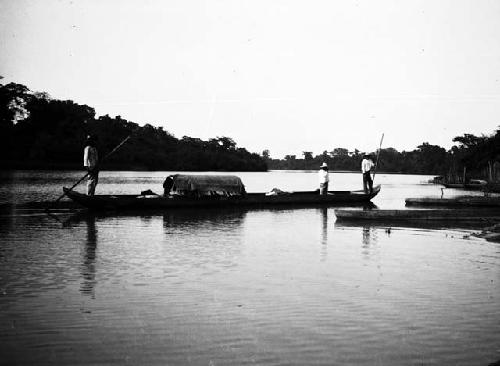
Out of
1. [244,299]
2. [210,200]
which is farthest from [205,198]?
[244,299]

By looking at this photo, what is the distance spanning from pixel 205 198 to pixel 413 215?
7.55 m

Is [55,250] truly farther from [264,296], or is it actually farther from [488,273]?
[488,273]

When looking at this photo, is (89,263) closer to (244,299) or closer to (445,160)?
(244,299)

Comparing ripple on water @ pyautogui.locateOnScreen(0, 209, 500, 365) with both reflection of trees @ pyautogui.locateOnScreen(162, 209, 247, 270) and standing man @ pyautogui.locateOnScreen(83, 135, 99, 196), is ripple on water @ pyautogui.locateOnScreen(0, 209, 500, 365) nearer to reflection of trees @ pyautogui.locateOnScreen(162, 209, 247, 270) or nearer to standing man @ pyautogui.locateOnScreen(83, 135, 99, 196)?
reflection of trees @ pyautogui.locateOnScreen(162, 209, 247, 270)

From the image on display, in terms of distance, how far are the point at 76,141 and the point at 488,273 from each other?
7713 cm

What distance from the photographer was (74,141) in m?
79.2

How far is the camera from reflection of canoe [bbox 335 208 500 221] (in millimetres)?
15914

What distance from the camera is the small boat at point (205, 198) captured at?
17703 millimetres

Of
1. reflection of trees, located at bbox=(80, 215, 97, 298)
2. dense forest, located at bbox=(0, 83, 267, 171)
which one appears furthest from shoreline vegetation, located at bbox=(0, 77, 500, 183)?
reflection of trees, located at bbox=(80, 215, 97, 298)

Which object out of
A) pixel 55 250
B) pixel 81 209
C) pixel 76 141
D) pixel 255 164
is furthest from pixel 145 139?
pixel 55 250

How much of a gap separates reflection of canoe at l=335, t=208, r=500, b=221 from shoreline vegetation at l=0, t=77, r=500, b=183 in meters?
25.6

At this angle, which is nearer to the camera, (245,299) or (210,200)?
(245,299)

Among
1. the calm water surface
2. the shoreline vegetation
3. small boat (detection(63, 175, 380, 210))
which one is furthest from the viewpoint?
the shoreline vegetation

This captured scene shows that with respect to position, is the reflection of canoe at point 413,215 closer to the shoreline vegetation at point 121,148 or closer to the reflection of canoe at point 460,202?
the reflection of canoe at point 460,202
